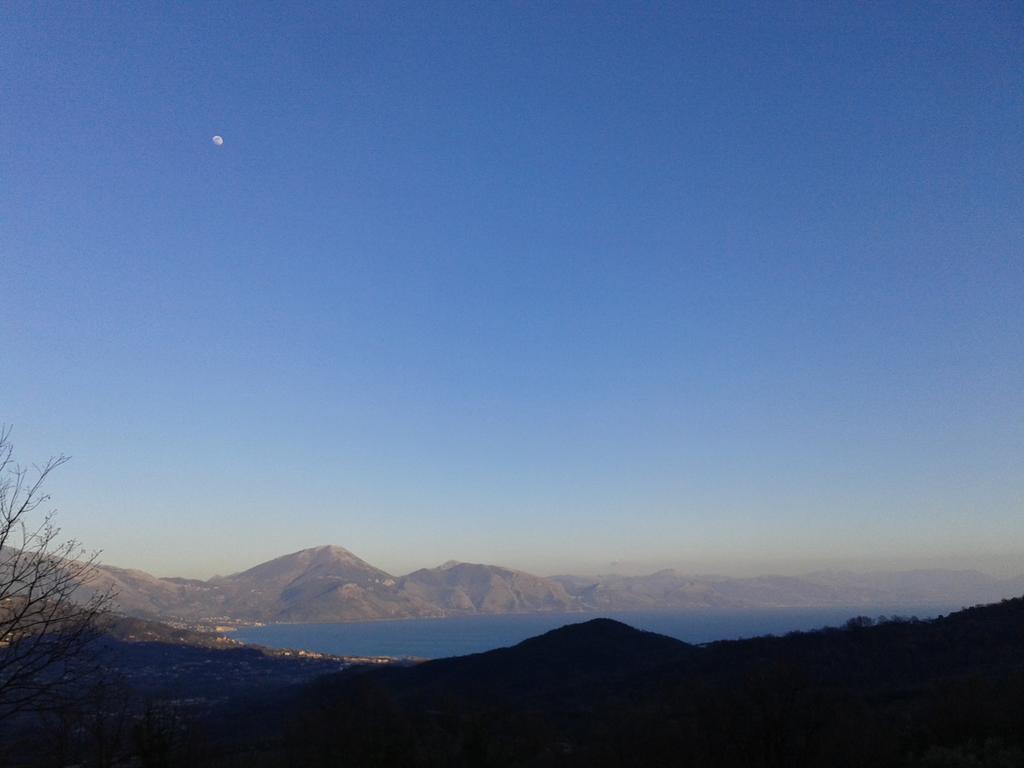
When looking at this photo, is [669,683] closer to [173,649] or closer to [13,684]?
[13,684]

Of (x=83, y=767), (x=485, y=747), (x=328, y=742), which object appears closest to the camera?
(x=83, y=767)

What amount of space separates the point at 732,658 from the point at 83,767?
63537 millimetres

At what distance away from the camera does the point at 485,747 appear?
1201 inches

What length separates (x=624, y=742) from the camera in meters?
35.2

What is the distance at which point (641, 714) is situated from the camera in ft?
135

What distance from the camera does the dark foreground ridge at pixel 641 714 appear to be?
1008 inches

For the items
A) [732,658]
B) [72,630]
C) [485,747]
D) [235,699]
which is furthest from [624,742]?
[235,699]

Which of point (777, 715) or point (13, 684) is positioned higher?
point (13, 684)

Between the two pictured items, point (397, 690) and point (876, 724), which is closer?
point (876, 724)

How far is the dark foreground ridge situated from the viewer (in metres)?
25.6

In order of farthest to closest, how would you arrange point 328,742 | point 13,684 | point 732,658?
point 732,658 < point 328,742 < point 13,684

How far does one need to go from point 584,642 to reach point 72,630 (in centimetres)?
10786

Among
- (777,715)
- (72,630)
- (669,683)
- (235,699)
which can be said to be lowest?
(235,699)

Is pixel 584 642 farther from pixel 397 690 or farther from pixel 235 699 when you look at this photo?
pixel 235 699
